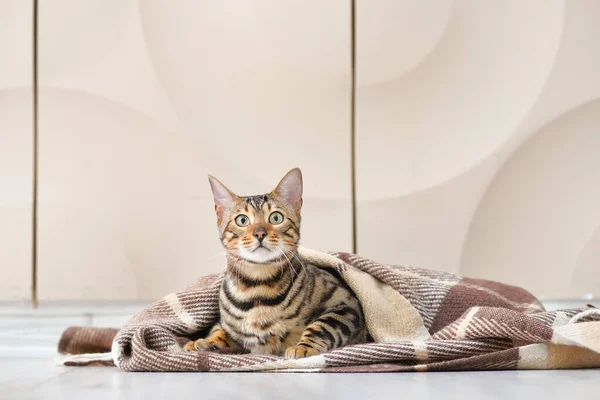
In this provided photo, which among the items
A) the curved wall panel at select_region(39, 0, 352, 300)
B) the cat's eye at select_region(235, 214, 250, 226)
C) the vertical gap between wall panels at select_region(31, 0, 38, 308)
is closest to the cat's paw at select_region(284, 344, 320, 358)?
the cat's eye at select_region(235, 214, 250, 226)

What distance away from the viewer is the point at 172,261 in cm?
249

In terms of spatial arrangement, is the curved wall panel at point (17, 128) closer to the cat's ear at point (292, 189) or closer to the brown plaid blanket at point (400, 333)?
the brown plaid blanket at point (400, 333)

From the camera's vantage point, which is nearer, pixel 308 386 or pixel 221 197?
pixel 308 386

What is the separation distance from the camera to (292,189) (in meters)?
1.54

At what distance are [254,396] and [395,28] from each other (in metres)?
1.79

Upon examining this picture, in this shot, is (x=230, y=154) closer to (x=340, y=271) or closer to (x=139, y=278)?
(x=139, y=278)

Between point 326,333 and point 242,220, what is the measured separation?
1.00 feet

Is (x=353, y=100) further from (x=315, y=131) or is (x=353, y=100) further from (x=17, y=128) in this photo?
(x=17, y=128)

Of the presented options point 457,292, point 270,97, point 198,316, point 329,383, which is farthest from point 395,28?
point 329,383

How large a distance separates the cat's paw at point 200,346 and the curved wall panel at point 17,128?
1286 mm

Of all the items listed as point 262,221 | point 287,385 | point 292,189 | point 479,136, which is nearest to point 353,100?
point 479,136

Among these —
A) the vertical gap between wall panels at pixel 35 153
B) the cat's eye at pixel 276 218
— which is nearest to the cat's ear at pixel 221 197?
the cat's eye at pixel 276 218

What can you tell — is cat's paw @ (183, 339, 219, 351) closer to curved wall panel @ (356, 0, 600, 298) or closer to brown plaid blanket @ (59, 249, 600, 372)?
brown plaid blanket @ (59, 249, 600, 372)

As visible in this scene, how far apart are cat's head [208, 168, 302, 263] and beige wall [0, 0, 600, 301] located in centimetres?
96
